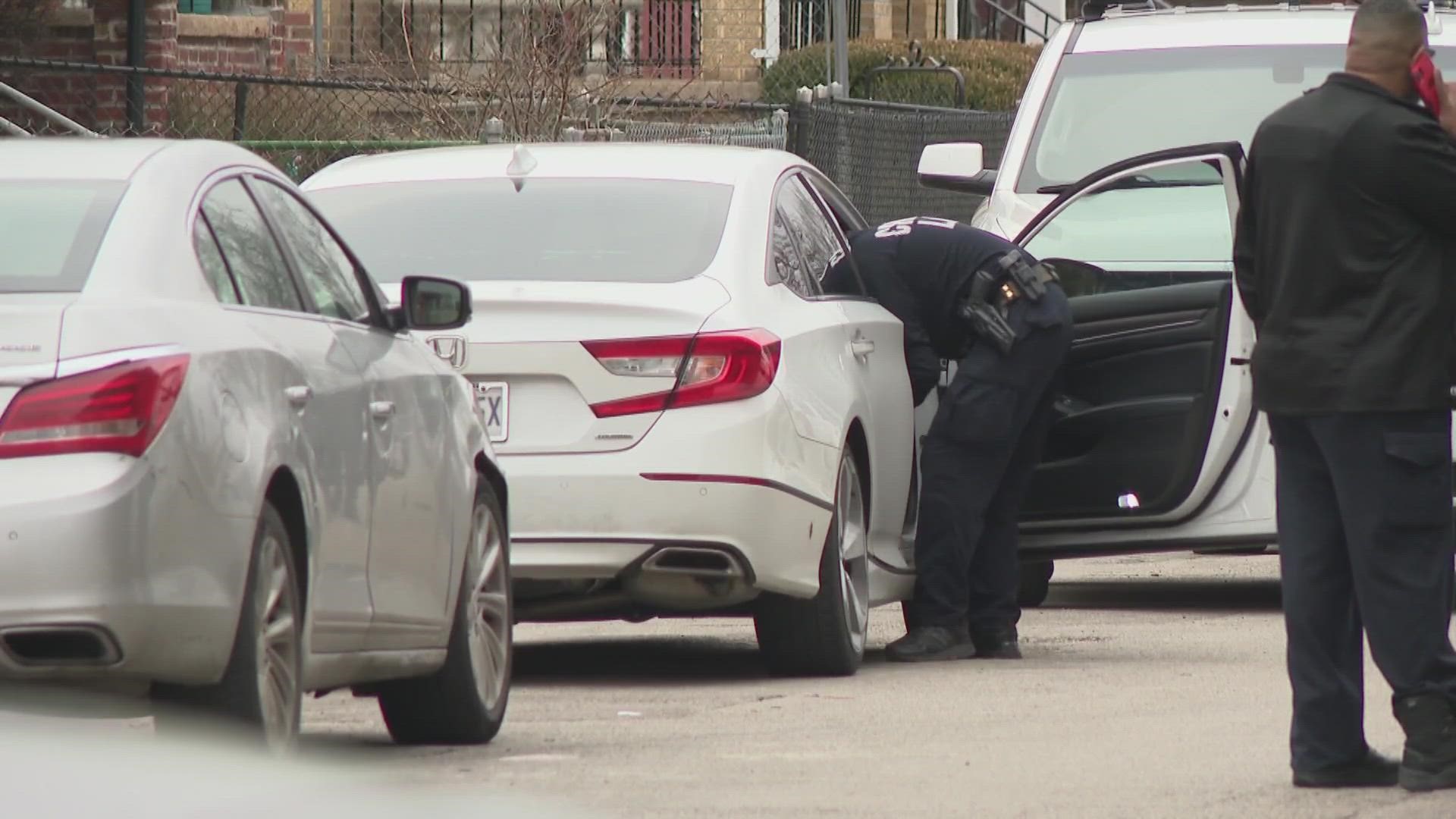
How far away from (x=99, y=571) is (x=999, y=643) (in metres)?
4.97

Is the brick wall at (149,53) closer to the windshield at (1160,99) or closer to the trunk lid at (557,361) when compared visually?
the windshield at (1160,99)

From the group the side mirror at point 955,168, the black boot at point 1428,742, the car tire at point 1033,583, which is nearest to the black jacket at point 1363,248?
the black boot at point 1428,742

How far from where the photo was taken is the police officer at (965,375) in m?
9.66

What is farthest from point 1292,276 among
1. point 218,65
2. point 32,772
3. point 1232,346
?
point 218,65

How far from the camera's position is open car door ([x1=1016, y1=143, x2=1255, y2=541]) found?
10328 millimetres

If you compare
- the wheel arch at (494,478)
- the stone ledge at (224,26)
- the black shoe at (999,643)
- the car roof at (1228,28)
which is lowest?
the black shoe at (999,643)

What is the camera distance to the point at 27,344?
17.7 ft

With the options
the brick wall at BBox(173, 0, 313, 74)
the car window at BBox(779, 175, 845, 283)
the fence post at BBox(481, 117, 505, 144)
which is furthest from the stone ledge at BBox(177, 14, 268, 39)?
the car window at BBox(779, 175, 845, 283)

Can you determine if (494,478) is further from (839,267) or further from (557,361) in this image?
(839,267)

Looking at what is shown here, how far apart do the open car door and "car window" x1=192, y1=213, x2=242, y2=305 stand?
469 cm

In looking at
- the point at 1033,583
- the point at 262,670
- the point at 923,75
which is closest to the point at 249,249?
the point at 262,670

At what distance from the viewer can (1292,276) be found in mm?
6734

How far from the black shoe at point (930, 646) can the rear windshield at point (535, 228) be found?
1645 mm

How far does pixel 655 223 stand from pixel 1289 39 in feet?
15.9
